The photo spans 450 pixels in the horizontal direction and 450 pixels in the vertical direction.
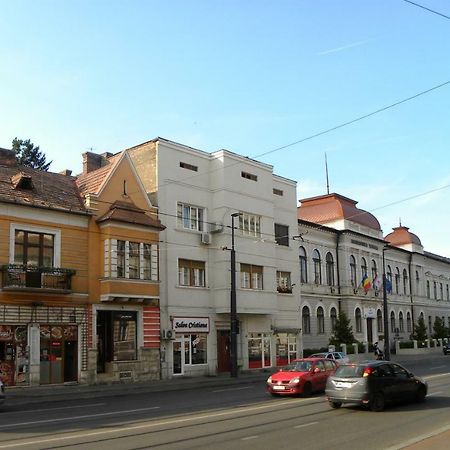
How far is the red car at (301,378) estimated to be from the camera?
19.8 m

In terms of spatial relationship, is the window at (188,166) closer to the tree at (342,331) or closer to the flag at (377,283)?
the tree at (342,331)

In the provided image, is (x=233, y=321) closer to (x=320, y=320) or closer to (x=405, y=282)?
(x=320, y=320)

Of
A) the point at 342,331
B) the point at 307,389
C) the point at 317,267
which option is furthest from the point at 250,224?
the point at 307,389

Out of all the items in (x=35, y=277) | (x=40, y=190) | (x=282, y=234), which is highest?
(x=40, y=190)

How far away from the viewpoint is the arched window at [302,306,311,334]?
4656 centimetres

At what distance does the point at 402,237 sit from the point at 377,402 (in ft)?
187

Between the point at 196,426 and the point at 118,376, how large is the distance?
55.3 ft

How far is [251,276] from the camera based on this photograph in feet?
123

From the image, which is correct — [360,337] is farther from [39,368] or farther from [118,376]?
[39,368]

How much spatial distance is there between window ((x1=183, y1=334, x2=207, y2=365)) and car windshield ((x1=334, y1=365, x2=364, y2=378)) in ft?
59.8

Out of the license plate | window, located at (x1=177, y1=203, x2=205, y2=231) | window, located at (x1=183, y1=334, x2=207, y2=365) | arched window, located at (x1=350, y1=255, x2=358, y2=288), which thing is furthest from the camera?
arched window, located at (x1=350, y1=255, x2=358, y2=288)

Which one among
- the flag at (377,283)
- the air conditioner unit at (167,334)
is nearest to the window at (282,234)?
the air conditioner unit at (167,334)

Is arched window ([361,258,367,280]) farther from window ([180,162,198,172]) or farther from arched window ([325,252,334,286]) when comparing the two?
window ([180,162,198,172])

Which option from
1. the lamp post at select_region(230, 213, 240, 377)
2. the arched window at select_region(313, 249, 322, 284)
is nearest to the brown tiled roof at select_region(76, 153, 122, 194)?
the lamp post at select_region(230, 213, 240, 377)
